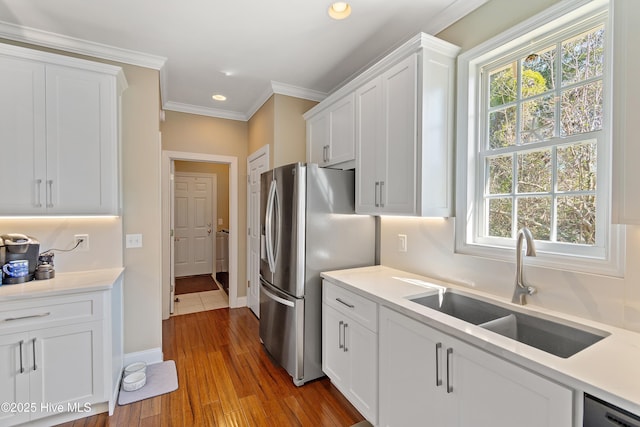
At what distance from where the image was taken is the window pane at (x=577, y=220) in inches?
56.2

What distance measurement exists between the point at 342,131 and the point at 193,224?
4.45m

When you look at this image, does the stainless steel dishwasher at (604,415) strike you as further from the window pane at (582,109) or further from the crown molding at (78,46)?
the crown molding at (78,46)

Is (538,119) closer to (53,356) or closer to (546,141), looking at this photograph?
(546,141)

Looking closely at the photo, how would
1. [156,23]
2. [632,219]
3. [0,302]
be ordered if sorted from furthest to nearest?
[156,23] < [0,302] < [632,219]

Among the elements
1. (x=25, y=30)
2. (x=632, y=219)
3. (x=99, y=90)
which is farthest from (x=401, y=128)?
(x=25, y=30)

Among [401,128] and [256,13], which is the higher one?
[256,13]

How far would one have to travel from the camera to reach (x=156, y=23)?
2.14m

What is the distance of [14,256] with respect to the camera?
1.99 metres

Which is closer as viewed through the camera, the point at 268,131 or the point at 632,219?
the point at 632,219

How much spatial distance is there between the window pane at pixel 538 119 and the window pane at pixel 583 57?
4.8 inches

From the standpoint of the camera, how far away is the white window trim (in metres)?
1.33

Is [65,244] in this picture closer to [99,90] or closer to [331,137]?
[99,90]

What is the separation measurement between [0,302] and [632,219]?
3.13m

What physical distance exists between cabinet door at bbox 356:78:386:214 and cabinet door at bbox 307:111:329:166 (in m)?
0.53
